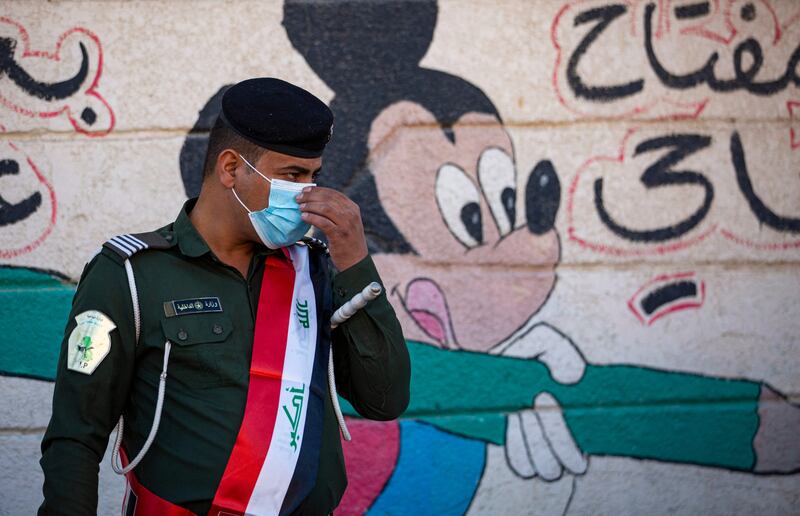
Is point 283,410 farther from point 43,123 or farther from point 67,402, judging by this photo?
point 43,123

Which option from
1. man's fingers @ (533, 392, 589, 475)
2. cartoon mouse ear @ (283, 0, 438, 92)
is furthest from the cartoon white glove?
cartoon mouse ear @ (283, 0, 438, 92)

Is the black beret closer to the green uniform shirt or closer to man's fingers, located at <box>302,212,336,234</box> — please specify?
man's fingers, located at <box>302,212,336,234</box>

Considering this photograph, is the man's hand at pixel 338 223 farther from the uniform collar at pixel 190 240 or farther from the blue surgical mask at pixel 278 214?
the uniform collar at pixel 190 240

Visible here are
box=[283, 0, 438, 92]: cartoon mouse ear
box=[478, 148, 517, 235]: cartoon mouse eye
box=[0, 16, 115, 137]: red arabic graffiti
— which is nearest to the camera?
box=[0, 16, 115, 137]: red arabic graffiti

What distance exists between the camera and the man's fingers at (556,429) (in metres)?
3.61

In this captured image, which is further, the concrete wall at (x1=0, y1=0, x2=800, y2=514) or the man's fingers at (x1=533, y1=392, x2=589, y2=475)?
the man's fingers at (x1=533, y1=392, x2=589, y2=475)

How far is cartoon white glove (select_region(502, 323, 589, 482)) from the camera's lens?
3.59 metres

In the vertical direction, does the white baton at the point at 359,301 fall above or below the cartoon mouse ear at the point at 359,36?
below

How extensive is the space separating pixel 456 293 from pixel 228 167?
161 cm

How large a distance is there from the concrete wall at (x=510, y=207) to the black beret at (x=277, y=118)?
1.38 metres

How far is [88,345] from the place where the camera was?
1835 millimetres

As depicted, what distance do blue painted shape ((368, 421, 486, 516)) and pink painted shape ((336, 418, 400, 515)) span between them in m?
0.03

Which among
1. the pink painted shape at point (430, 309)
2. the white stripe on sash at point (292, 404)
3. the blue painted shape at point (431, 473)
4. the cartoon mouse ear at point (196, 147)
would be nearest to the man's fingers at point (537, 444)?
the blue painted shape at point (431, 473)

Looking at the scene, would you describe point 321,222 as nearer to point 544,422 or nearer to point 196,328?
point 196,328
